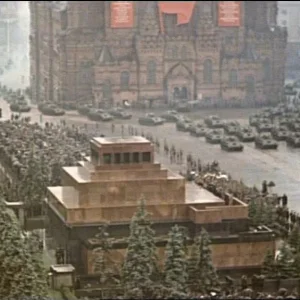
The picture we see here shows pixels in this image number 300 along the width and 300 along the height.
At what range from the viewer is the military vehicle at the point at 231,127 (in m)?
17.8

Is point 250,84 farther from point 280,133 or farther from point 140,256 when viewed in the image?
point 140,256

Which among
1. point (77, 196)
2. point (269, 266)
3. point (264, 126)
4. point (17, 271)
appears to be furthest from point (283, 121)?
point (17, 271)

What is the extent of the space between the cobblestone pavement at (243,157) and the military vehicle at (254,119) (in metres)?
0.12

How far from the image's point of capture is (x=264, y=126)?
18016mm

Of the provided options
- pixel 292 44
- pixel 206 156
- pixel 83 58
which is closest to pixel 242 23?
pixel 292 44

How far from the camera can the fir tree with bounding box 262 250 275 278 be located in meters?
9.80

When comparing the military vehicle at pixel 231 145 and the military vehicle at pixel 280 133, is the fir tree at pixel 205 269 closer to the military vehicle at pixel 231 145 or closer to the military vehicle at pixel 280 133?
the military vehicle at pixel 231 145

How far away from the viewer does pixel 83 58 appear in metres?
20.9

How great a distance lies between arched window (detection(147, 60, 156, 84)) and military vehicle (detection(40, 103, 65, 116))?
6.32 ft

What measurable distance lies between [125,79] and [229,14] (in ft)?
5.91

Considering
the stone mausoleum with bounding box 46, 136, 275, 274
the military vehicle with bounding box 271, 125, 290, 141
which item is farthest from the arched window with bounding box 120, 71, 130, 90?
the stone mausoleum with bounding box 46, 136, 275, 274

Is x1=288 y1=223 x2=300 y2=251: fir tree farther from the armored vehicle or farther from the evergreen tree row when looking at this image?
the armored vehicle

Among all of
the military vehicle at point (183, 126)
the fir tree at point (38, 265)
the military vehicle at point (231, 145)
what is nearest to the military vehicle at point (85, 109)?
the military vehicle at point (183, 126)

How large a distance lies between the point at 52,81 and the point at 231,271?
10804 mm
